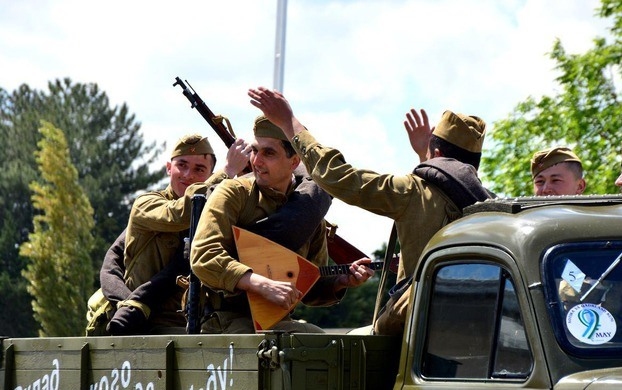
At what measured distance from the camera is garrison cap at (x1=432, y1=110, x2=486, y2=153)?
663cm

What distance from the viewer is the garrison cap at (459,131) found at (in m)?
6.63

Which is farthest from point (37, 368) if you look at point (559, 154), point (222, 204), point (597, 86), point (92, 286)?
point (92, 286)

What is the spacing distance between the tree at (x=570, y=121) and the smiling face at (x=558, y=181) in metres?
10.7

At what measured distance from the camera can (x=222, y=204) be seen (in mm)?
6863

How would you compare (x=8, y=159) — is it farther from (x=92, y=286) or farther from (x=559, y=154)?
(x=559, y=154)

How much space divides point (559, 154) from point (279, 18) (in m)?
10.6

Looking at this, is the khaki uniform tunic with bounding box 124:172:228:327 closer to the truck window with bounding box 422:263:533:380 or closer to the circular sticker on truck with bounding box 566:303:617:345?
the truck window with bounding box 422:263:533:380

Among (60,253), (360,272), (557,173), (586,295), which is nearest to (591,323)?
(586,295)

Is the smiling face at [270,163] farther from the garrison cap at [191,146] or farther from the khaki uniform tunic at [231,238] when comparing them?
the garrison cap at [191,146]

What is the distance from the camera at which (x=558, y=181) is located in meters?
7.95

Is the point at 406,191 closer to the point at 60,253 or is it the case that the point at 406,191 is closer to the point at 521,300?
the point at 521,300

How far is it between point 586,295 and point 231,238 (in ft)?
7.38

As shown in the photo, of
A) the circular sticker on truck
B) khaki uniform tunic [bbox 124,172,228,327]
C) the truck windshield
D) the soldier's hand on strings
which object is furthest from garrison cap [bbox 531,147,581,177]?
the circular sticker on truck

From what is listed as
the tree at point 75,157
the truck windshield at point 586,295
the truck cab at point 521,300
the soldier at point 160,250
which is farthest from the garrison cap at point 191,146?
the tree at point 75,157
